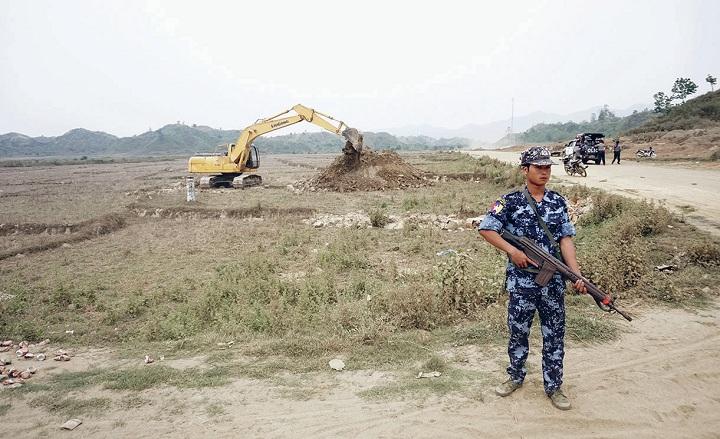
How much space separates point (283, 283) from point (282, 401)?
3.19 m

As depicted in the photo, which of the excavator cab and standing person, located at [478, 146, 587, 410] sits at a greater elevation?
the excavator cab

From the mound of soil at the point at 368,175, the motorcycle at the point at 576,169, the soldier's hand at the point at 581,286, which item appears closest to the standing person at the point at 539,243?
the soldier's hand at the point at 581,286

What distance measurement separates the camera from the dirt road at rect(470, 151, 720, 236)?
28.8 ft

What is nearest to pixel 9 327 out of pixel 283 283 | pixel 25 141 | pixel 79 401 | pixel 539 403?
pixel 79 401

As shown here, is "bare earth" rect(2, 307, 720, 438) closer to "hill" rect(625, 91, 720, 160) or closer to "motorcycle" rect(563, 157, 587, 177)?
"motorcycle" rect(563, 157, 587, 177)

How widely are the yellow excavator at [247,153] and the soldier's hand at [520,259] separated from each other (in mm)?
17279

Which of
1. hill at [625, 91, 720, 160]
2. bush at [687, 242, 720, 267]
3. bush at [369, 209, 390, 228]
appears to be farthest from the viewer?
hill at [625, 91, 720, 160]

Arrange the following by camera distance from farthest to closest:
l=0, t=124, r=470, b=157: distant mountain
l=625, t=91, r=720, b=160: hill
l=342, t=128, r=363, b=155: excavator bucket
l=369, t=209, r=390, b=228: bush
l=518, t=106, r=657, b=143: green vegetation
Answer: l=0, t=124, r=470, b=157: distant mountain, l=518, t=106, r=657, b=143: green vegetation, l=625, t=91, r=720, b=160: hill, l=342, t=128, r=363, b=155: excavator bucket, l=369, t=209, r=390, b=228: bush

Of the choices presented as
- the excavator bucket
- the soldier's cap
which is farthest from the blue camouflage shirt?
the excavator bucket

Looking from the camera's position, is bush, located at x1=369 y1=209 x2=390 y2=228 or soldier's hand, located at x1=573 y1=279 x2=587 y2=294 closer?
soldier's hand, located at x1=573 y1=279 x2=587 y2=294

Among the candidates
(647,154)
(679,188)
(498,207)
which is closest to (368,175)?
(679,188)

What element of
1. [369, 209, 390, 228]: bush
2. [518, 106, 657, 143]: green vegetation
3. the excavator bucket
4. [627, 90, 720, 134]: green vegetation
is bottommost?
[369, 209, 390, 228]: bush

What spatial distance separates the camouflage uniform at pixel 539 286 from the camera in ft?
11.4

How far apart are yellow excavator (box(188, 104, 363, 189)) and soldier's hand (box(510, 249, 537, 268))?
56.7 ft
